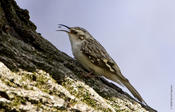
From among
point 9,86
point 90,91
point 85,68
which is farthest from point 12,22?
point 9,86

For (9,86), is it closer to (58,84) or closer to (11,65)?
(11,65)

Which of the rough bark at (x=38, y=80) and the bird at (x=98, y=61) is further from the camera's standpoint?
the bird at (x=98, y=61)

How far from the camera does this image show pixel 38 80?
295 centimetres

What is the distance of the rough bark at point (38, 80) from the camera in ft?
8.59

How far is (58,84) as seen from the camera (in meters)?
3.09

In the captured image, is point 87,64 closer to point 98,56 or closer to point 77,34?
point 98,56

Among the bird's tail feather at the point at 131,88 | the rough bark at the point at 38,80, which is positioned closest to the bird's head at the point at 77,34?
the rough bark at the point at 38,80

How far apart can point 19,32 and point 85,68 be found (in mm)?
982

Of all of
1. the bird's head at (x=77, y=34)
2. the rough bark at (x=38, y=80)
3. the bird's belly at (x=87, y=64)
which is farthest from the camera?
the bird's head at (x=77, y=34)

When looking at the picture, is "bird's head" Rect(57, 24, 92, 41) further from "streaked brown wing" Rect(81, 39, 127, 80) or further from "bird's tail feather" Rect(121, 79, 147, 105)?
"bird's tail feather" Rect(121, 79, 147, 105)

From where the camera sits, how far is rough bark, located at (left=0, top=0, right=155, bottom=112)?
2.62 meters

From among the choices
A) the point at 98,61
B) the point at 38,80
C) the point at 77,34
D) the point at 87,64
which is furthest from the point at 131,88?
the point at 38,80

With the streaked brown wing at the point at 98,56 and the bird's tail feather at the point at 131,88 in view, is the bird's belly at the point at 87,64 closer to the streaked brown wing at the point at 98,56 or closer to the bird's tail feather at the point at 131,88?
the streaked brown wing at the point at 98,56

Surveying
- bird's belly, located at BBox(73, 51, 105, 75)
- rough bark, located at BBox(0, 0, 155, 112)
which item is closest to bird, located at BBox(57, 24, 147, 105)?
bird's belly, located at BBox(73, 51, 105, 75)
